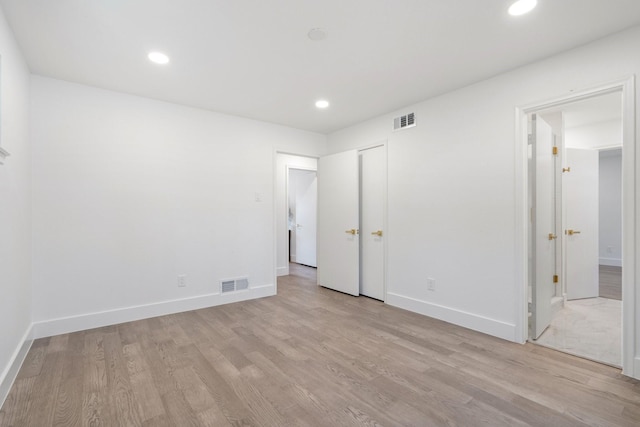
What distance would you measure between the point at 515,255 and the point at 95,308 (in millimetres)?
4262

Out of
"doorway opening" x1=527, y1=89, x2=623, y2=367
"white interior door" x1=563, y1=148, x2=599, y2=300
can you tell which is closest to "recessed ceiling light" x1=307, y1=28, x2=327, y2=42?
"doorway opening" x1=527, y1=89, x2=623, y2=367

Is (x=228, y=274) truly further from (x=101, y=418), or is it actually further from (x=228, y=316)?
(x=101, y=418)

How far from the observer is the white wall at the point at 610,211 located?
6680 millimetres

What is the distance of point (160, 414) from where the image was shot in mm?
1817

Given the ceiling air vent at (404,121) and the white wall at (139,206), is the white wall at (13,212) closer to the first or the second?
the white wall at (139,206)

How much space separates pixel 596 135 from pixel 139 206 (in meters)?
6.64

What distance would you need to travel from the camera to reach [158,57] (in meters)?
2.62

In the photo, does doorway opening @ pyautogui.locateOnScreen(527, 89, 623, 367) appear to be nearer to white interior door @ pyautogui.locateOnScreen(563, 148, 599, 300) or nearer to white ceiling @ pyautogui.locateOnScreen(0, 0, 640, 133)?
white interior door @ pyautogui.locateOnScreen(563, 148, 599, 300)

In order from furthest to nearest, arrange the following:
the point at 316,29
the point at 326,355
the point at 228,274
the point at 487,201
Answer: the point at 228,274
the point at 487,201
the point at 326,355
the point at 316,29

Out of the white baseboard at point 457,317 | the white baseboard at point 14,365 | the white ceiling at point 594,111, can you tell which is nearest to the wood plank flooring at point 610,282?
the white ceiling at point 594,111

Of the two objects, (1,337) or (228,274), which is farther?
(228,274)

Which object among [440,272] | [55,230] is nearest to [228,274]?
[55,230]

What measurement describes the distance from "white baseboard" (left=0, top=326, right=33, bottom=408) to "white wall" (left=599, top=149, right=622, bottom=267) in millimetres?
9756

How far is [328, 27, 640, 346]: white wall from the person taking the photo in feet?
8.46
